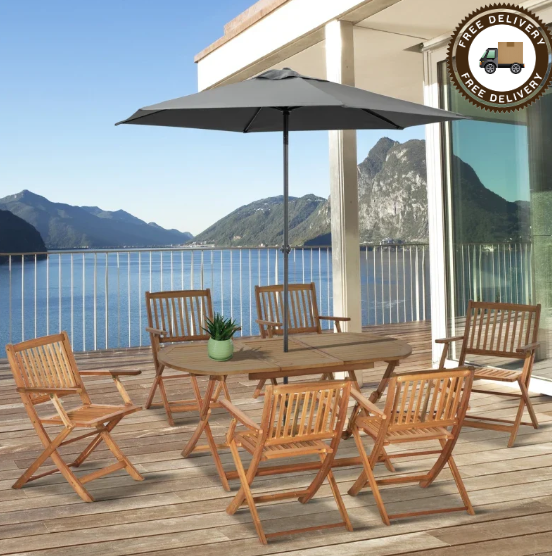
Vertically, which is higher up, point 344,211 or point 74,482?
point 344,211

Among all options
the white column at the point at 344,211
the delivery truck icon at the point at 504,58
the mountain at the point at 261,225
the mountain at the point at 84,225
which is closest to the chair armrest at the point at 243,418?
the white column at the point at 344,211

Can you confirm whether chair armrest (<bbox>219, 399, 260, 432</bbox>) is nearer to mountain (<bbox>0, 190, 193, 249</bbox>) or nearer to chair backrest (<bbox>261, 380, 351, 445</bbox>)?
chair backrest (<bbox>261, 380, 351, 445</bbox>)

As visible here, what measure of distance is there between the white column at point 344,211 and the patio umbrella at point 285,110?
0.88m

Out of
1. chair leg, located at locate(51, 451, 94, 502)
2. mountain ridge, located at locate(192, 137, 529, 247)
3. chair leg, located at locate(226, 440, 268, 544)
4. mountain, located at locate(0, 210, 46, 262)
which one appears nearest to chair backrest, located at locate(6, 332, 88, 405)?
chair leg, located at locate(51, 451, 94, 502)

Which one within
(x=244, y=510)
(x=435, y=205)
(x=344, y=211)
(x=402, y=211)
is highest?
(x=402, y=211)

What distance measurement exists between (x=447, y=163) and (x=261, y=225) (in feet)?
A: 82.1

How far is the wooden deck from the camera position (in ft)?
8.41

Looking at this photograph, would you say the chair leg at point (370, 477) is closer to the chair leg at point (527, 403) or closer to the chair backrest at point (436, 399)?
the chair backrest at point (436, 399)

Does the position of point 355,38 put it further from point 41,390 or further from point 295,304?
point 41,390

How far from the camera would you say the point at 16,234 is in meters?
31.9

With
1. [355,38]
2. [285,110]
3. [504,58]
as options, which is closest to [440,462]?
[285,110]

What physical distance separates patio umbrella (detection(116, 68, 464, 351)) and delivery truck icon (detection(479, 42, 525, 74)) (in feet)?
5.69

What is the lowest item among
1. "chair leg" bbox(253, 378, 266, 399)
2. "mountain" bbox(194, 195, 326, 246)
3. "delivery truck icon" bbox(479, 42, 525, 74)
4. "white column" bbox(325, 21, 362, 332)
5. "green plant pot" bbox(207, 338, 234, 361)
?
"chair leg" bbox(253, 378, 266, 399)

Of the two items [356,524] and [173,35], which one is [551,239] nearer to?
[356,524]
